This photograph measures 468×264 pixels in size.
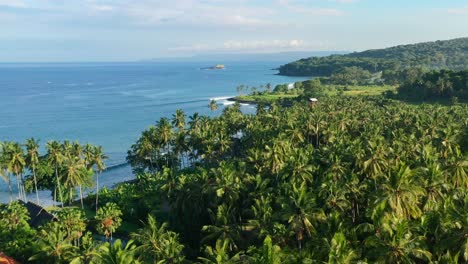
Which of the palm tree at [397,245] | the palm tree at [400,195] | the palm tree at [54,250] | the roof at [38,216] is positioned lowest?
the roof at [38,216]

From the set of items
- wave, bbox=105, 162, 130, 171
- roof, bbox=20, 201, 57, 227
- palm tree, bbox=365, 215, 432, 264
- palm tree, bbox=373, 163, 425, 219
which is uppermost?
palm tree, bbox=373, 163, 425, 219

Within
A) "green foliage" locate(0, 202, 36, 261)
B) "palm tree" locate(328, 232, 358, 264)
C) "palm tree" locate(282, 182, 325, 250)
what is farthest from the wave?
"palm tree" locate(328, 232, 358, 264)

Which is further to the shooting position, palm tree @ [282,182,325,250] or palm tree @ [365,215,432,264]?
palm tree @ [282,182,325,250]

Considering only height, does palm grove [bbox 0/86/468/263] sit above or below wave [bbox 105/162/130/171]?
above

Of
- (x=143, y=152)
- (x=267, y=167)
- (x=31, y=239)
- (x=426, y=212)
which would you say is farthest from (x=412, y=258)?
(x=143, y=152)

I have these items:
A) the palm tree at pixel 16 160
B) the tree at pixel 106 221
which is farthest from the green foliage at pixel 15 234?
the palm tree at pixel 16 160

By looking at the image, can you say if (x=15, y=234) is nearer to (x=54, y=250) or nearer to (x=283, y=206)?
(x=54, y=250)

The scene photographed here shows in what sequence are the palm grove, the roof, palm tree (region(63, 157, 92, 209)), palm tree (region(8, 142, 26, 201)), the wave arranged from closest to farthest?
the palm grove → the roof → palm tree (region(63, 157, 92, 209)) → palm tree (region(8, 142, 26, 201)) → the wave

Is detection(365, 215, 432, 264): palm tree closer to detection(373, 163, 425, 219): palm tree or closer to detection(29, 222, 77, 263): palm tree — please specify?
detection(373, 163, 425, 219): palm tree

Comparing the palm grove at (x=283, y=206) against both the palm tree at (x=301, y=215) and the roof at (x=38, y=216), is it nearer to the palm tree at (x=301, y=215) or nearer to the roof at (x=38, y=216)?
the palm tree at (x=301, y=215)

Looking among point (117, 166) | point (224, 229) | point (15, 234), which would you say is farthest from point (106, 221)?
point (117, 166)
